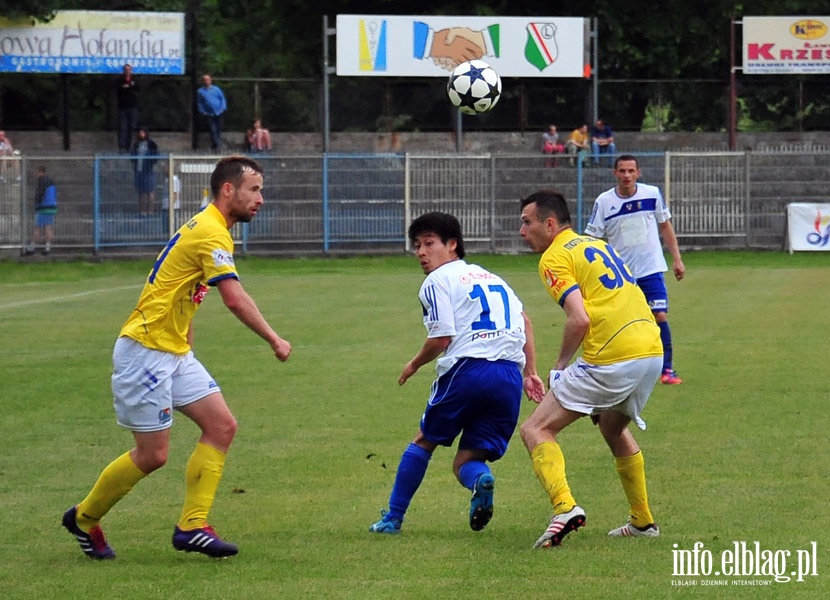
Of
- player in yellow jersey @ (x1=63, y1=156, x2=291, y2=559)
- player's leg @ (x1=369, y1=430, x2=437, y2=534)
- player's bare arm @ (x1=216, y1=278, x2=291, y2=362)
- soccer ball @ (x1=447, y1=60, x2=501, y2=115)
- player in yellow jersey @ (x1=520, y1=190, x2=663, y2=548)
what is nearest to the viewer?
player's bare arm @ (x1=216, y1=278, x2=291, y2=362)

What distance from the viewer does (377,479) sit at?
8.77m

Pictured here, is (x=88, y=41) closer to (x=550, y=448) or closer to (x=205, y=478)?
(x=205, y=478)

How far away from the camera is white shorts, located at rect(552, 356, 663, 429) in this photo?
693cm

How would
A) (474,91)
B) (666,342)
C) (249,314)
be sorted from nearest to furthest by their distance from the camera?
(249,314) → (666,342) → (474,91)

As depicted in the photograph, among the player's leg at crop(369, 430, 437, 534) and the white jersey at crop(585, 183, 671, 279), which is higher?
the white jersey at crop(585, 183, 671, 279)

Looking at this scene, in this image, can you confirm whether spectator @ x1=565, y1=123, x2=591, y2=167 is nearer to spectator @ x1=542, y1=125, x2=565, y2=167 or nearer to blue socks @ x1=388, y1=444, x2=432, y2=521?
spectator @ x1=542, y1=125, x2=565, y2=167

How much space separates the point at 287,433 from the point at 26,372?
4.38 m

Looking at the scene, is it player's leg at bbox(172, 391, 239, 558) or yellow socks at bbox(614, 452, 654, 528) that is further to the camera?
yellow socks at bbox(614, 452, 654, 528)

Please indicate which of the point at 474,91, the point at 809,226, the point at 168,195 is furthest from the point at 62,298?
the point at 809,226

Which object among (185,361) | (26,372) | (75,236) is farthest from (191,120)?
(185,361)

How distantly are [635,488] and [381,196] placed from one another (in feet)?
84.1

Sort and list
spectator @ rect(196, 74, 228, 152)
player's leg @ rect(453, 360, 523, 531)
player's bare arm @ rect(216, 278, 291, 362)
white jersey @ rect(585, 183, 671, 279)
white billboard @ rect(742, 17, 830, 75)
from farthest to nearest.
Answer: white billboard @ rect(742, 17, 830, 75) < spectator @ rect(196, 74, 228, 152) < white jersey @ rect(585, 183, 671, 279) < player's leg @ rect(453, 360, 523, 531) < player's bare arm @ rect(216, 278, 291, 362)

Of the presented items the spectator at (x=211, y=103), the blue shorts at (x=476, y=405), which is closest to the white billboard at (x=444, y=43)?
the spectator at (x=211, y=103)

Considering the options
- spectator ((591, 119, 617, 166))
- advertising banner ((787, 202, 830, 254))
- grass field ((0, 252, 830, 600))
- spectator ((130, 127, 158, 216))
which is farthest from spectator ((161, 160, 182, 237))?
advertising banner ((787, 202, 830, 254))
